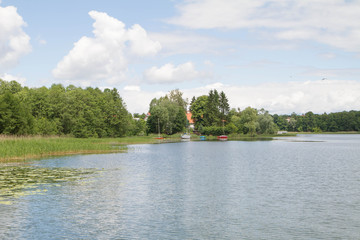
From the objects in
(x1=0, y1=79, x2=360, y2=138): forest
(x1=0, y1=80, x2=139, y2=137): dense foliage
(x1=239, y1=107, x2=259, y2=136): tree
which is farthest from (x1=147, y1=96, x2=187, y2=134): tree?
(x1=239, y1=107, x2=259, y2=136): tree

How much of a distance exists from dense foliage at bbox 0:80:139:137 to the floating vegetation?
125 ft

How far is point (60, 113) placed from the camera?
323ft

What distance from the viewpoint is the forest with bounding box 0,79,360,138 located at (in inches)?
3017

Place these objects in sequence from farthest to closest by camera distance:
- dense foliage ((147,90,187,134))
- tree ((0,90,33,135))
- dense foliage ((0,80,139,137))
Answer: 1. dense foliage ((147,90,187,134))
2. dense foliage ((0,80,139,137))
3. tree ((0,90,33,135))

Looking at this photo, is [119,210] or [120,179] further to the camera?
[120,179]

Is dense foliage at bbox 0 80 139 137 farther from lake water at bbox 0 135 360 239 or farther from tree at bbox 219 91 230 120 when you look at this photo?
tree at bbox 219 91 230 120

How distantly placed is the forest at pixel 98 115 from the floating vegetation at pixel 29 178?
38822mm

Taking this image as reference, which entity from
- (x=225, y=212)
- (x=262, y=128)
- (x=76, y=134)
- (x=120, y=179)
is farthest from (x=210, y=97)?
(x=225, y=212)

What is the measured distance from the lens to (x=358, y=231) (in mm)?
18000

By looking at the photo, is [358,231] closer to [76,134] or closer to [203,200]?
[203,200]

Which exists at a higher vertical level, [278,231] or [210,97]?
[210,97]

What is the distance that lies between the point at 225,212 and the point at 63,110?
85.7 metres

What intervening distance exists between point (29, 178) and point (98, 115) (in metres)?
77.7

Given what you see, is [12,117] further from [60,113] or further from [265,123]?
[265,123]
